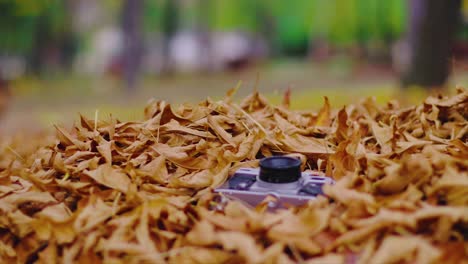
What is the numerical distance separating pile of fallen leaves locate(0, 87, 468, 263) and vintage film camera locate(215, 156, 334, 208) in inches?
1.3

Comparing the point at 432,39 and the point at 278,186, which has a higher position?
the point at 432,39

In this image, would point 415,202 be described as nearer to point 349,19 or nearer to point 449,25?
point 449,25

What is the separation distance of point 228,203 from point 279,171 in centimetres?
13

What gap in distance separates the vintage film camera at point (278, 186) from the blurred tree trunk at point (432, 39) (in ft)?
16.2

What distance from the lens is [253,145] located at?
1.45 meters

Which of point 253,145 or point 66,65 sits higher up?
point 253,145

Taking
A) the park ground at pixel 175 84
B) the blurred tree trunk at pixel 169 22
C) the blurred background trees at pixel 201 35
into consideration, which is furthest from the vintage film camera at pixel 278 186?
the blurred tree trunk at pixel 169 22

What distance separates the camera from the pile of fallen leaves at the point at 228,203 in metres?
1.01

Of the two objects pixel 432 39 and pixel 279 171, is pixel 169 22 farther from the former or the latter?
pixel 279 171

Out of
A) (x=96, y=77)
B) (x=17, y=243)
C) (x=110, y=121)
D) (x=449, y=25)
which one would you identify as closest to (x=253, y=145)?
(x=110, y=121)

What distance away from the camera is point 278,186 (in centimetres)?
120

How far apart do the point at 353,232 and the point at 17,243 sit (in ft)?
2.23

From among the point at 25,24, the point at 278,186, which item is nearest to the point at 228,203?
the point at 278,186

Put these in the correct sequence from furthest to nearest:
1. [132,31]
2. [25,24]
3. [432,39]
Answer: [25,24], [132,31], [432,39]
